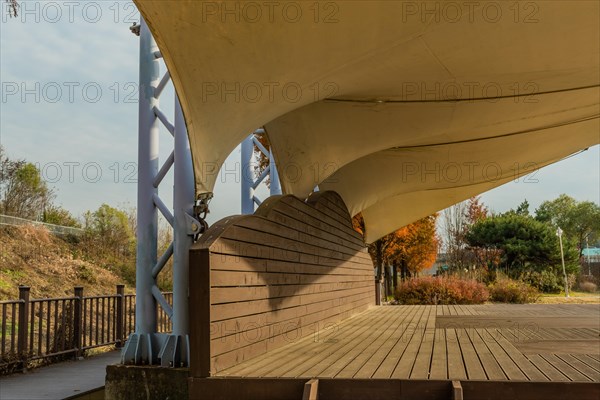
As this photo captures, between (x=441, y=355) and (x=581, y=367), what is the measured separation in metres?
1.16

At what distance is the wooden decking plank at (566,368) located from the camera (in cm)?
379

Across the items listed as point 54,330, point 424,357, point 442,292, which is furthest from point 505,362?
point 442,292

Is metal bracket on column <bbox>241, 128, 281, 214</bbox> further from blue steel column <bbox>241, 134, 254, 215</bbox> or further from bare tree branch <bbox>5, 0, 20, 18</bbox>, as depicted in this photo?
bare tree branch <bbox>5, 0, 20, 18</bbox>

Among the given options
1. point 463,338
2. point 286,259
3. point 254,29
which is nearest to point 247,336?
point 286,259

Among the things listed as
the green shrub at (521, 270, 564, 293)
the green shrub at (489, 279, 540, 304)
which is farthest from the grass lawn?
the green shrub at (489, 279, 540, 304)

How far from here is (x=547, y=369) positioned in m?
4.18

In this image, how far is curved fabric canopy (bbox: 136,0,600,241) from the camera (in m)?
4.21

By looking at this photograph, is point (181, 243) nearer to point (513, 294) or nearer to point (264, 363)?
point (264, 363)

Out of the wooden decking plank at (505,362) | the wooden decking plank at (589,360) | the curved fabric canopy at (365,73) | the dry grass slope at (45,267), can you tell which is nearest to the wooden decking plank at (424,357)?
the wooden decking plank at (505,362)

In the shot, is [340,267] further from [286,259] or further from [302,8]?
[302,8]

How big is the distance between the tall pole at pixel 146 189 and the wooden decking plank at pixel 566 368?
11.2 ft

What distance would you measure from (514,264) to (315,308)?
1014 inches

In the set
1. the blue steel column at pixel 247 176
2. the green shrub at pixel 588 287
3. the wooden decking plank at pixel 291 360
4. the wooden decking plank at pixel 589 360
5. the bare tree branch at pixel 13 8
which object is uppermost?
the bare tree branch at pixel 13 8

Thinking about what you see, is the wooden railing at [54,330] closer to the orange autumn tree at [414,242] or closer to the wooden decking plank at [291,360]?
the wooden decking plank at [291,360]
